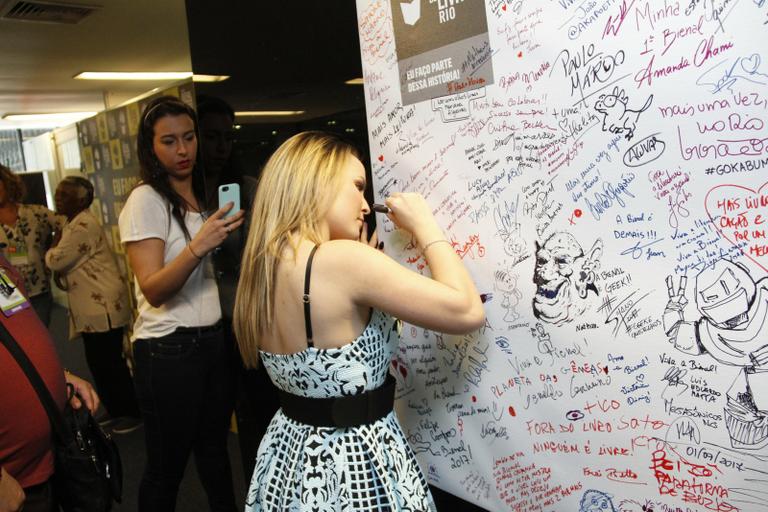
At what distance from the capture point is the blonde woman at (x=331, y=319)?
1.18 m

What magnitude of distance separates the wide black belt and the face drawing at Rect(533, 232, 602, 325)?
0.41m

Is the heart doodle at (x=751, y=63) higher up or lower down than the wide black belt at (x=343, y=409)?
higher up

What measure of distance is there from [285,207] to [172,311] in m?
0.84

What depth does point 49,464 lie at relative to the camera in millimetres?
1394

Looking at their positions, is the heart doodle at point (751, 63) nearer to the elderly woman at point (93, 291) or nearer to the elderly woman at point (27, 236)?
the elderly woman at point (93, 291)

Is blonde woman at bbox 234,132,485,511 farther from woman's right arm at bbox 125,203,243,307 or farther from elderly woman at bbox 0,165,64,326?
elderly woman at bbox 0,165,64,326

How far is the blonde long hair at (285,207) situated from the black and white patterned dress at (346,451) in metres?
0.16

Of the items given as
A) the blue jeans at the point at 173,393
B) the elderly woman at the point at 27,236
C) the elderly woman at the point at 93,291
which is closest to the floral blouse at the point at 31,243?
the elderly woman at the point at 27,236

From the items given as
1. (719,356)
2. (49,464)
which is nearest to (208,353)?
(49,464)

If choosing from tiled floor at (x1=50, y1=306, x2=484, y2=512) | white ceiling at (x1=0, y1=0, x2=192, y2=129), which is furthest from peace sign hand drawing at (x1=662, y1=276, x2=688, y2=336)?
white ceiling at (x1=0, y1=0, x2=192, y2=129)

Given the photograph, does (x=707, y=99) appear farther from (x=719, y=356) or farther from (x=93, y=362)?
(x=93, y=362)

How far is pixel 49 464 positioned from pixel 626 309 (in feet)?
4.57
